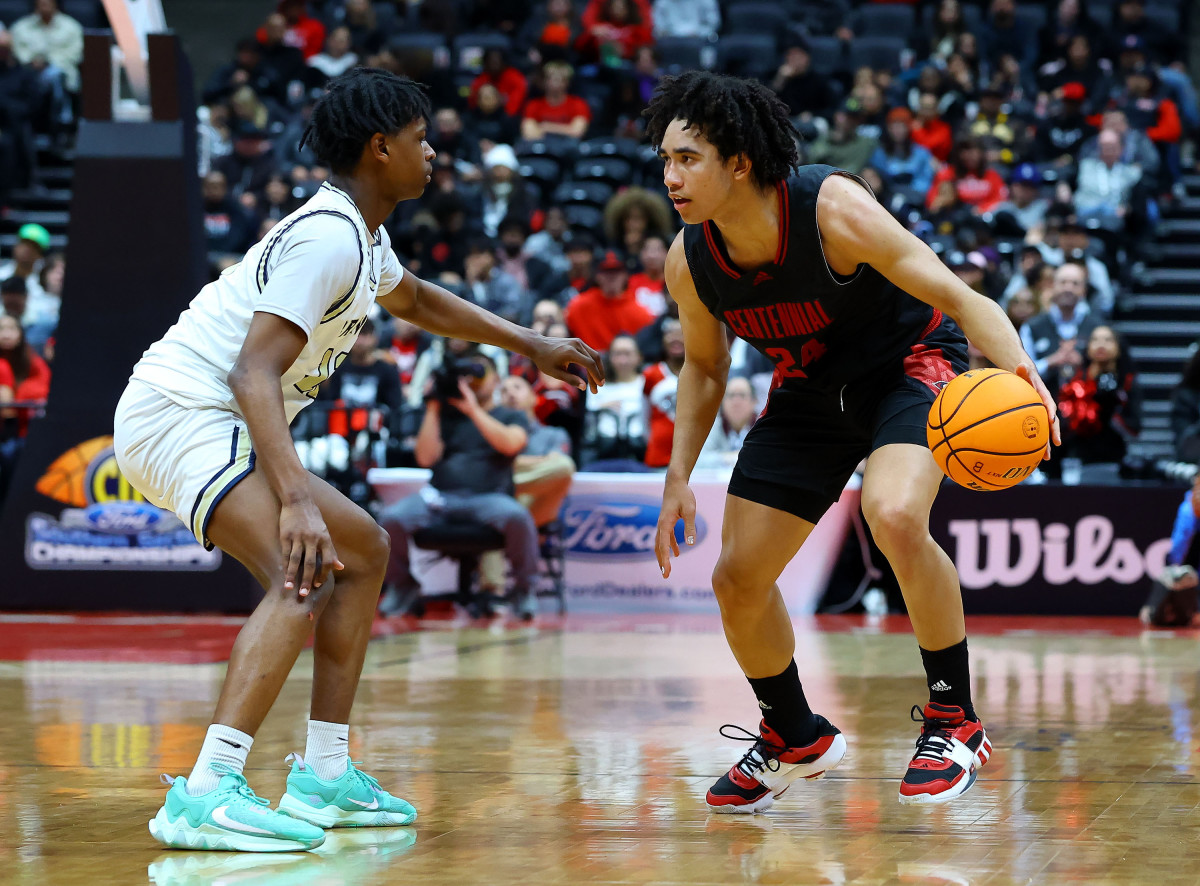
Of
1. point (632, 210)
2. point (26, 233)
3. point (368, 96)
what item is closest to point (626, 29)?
point (632, 210)

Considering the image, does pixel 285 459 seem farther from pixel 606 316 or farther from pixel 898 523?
pixel 606 316

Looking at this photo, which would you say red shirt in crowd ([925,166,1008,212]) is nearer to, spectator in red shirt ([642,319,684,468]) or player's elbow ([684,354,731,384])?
spectator in red shirt ([642,319,684,468])

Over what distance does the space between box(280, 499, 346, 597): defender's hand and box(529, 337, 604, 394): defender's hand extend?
1081 mm

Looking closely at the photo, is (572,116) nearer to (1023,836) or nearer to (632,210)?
(632,210)

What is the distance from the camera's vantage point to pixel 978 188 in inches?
579

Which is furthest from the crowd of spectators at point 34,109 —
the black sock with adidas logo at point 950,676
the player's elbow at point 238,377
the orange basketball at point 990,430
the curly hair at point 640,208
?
the orange basketball at point 990,430

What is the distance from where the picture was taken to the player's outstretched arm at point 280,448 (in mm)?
3730

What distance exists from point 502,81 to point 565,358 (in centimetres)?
1329

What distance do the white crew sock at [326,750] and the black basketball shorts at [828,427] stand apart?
1326mm

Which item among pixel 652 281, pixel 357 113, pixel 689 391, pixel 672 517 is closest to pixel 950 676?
pixel 672 517

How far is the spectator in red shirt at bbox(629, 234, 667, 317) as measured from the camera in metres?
12.7

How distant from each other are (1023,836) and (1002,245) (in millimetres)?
10439

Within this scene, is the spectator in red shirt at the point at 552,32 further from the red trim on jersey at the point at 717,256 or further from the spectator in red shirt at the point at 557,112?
the red trim on jersey at the point at 717,256

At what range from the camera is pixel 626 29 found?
57.7 ft
